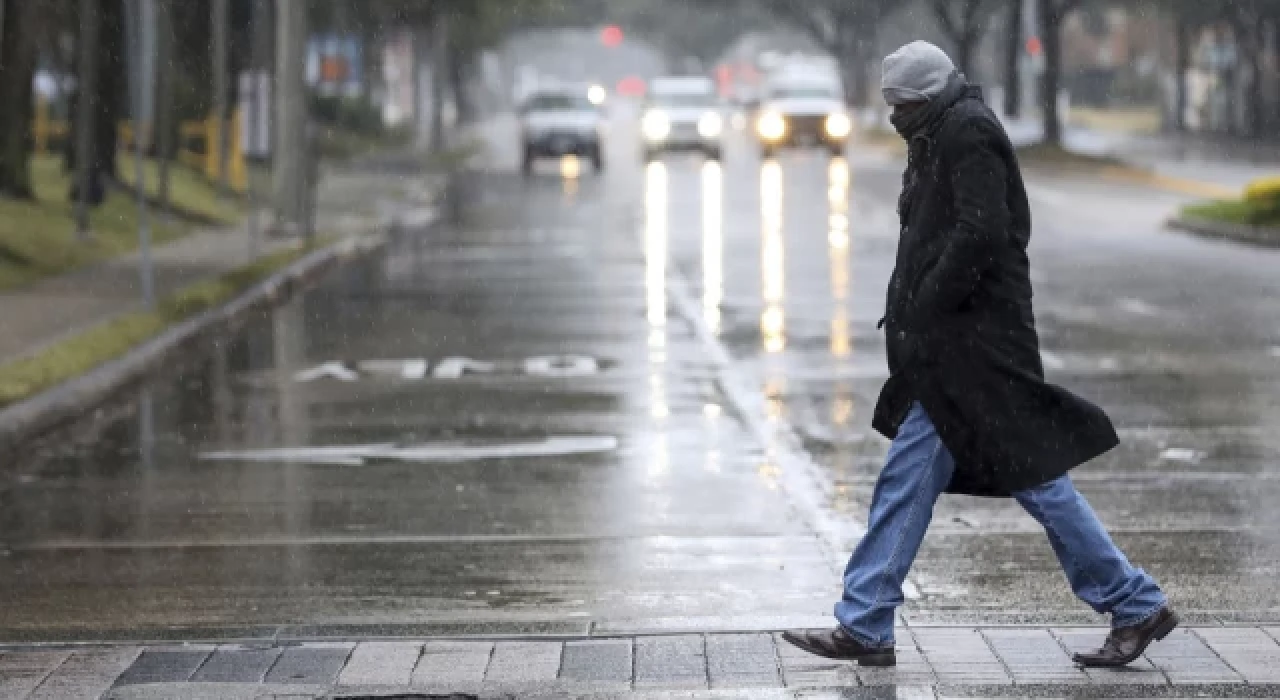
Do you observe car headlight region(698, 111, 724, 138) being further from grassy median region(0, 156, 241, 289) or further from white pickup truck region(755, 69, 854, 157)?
grassy median region(0, 156, 241, 289)

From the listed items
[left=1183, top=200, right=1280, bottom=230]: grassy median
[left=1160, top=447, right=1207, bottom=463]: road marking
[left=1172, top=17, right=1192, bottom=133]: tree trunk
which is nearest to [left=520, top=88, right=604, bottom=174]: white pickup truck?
[left=1172, top=17, right=1192, bottom=133]: tree trunk

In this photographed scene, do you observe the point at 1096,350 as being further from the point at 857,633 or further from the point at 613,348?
the point at 857,633

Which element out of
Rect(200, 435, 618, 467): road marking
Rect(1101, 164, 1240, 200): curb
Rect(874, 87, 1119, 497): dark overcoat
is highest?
Rect(874, 87, 1119, 497): dark overcoat

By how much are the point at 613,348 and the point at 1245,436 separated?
5.64 metres

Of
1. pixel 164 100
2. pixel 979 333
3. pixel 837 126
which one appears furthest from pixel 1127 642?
pixel 837 126

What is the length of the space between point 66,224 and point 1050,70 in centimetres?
2965

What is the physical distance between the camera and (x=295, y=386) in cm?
1498

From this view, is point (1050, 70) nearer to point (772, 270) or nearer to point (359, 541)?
point (772, 270)

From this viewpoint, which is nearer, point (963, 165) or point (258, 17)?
point (963, 165)

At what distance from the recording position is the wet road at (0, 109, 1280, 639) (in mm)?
8344

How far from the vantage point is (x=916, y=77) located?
22.3 feet

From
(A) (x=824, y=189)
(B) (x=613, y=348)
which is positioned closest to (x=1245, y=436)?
(B) (x=613, y=348)

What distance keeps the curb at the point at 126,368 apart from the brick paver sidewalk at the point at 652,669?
5.39 m

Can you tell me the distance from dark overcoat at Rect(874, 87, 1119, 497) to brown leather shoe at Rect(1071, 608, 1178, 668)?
50 cm
